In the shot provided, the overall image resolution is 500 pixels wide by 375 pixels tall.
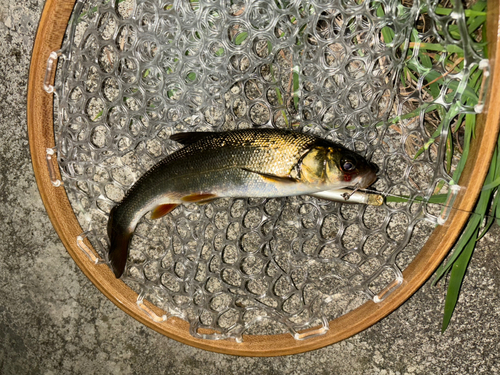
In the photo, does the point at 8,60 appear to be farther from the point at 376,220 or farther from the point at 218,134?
the point at 376,220

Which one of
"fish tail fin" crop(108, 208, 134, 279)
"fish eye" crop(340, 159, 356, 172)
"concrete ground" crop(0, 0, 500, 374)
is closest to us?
"fish eye" crop(340, 159, 356, 172)

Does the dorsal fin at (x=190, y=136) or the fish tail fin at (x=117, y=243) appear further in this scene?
the fish tail fin at (x=117, y=243)

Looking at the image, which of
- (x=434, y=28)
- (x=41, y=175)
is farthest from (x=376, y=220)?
(x=41, y=175)

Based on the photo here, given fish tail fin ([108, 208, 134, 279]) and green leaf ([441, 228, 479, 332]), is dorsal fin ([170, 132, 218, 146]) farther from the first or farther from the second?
green leaf ([441, 228, 479, 332])

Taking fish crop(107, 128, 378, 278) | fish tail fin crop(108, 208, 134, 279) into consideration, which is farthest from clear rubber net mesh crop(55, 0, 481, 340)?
fish crop(107, 128, 378, 278)

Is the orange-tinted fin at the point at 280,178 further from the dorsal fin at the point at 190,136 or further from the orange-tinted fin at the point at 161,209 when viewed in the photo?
the orange-tinted fin at the point at 161,209

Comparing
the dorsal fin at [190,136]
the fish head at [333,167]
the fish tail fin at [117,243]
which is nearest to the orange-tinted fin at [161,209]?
the fish tail fin at [117,243]

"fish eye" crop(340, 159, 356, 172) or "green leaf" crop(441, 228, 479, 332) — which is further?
"green leaf" crop(441, 228, 479, 332)
